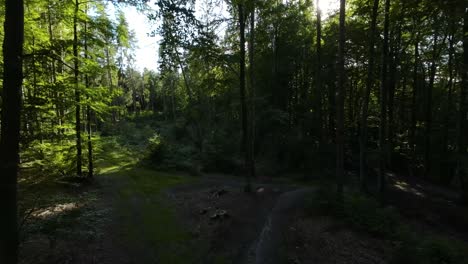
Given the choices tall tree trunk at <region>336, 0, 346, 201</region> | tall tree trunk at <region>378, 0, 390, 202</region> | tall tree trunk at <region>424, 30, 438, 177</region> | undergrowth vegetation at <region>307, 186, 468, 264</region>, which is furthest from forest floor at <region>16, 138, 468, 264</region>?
tall tree trunk at <region>424, 30, 438, 177</region>

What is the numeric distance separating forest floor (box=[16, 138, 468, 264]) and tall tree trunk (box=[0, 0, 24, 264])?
53.9 inches

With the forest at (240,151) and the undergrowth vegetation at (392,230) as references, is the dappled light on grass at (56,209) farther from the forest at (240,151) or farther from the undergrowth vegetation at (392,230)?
the undergrowth vegetation at (392,230)

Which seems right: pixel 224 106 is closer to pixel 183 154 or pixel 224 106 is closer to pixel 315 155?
pixel 183 154

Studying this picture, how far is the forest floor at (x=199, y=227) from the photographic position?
670 centimetres

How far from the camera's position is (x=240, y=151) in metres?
21.2

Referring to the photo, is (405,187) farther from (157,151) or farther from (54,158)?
(54,158)

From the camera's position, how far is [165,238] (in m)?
7.96

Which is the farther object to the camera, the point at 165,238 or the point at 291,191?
Answer: the point at 291,191

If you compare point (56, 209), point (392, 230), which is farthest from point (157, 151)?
point (392, 230)

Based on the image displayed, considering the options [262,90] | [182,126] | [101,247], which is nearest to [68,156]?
[101,247]

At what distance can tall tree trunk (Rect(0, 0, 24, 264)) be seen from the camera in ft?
13.7

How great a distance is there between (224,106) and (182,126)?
807 centimetres

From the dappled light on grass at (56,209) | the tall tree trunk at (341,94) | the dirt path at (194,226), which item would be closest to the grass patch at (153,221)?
the dirt path at (194,226)

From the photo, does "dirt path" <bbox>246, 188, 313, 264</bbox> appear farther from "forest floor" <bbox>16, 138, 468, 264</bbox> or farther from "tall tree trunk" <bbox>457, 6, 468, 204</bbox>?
"tall tree trunk" <bbox>457, 6, 468, 204</bbox>
